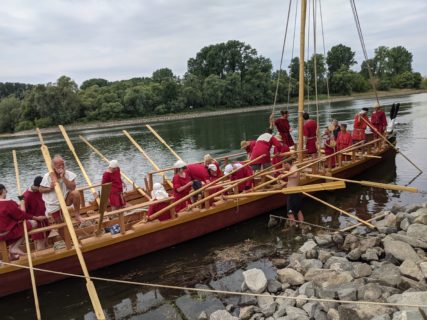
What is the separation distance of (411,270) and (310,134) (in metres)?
8.50

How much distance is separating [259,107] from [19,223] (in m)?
91.3

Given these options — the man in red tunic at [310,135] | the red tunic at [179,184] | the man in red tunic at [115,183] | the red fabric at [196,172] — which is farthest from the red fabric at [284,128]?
the man in red tunic at [115,183]

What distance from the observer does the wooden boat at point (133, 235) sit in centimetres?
862

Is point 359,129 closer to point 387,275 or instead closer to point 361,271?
point 361,271

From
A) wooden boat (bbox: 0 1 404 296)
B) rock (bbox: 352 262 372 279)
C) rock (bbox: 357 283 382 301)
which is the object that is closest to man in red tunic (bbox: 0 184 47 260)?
wooden boat (bbox: 0 1 404 296)

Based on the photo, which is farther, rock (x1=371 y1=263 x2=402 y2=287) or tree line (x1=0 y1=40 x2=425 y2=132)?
tree line (x1=0 y1=40 x2=425 y2=132)

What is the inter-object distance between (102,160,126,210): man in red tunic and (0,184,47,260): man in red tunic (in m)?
2.98

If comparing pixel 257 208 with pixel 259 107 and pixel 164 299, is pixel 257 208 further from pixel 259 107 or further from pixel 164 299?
pixel 259 107

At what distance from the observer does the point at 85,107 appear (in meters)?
85.3

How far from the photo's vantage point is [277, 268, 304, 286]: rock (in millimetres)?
7844

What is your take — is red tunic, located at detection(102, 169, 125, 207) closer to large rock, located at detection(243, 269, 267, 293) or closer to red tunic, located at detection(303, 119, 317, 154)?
large rock, located at detection(243, 269, 267, 293)

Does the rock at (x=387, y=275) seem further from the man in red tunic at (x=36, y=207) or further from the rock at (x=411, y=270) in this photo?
the man in red tunic at (x=36, y=207)

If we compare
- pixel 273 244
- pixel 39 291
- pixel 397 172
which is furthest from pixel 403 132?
pixel 39 291

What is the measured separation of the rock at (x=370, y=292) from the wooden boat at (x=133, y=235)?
5.31 m
